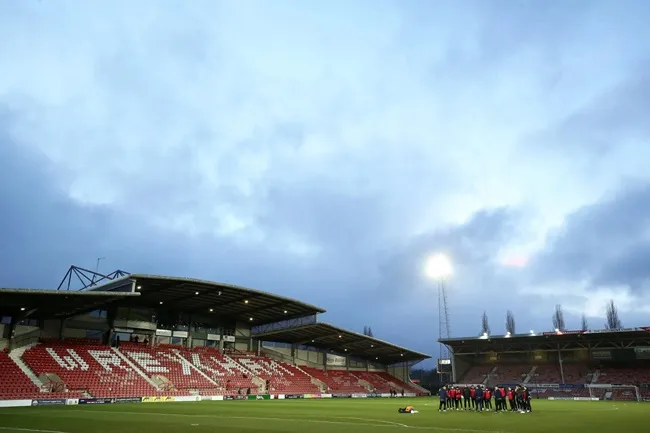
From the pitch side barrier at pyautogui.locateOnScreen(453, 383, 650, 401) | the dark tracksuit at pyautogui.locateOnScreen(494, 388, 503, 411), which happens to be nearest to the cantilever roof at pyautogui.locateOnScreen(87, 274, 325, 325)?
the pitch side barrier at pyautogui.locateOnScreen(453, 383, 650, 401)

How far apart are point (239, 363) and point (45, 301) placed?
26309 millimetres

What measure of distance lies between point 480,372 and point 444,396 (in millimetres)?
50990

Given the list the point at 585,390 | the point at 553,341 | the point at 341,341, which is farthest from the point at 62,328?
the point at 553,341

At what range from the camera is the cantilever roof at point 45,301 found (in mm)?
33938

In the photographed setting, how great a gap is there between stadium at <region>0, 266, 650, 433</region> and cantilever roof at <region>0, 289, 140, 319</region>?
0.16m

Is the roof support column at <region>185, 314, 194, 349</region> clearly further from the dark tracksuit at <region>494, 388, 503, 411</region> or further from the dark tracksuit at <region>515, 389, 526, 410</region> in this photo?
the dark tracksuit at <region>515, 389, 526, 410</region>

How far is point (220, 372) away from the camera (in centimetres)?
5153

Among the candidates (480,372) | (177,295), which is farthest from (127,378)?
(480,372)

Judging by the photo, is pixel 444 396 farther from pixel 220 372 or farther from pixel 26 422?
pixel 220 372

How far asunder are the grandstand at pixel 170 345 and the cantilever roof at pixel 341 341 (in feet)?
0.58

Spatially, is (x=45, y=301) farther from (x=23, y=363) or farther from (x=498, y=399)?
(x=498, y=399)

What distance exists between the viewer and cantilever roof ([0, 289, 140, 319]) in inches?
1336

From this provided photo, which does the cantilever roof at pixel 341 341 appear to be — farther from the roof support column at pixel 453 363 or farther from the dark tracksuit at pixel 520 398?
the dark tracksuit at pixel 520 398

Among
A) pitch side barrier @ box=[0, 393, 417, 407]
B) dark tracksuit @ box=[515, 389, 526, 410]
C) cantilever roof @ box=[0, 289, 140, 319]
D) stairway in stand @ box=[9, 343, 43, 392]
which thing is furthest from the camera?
stairway in stand @ box=[9, 343, 43, 392]
